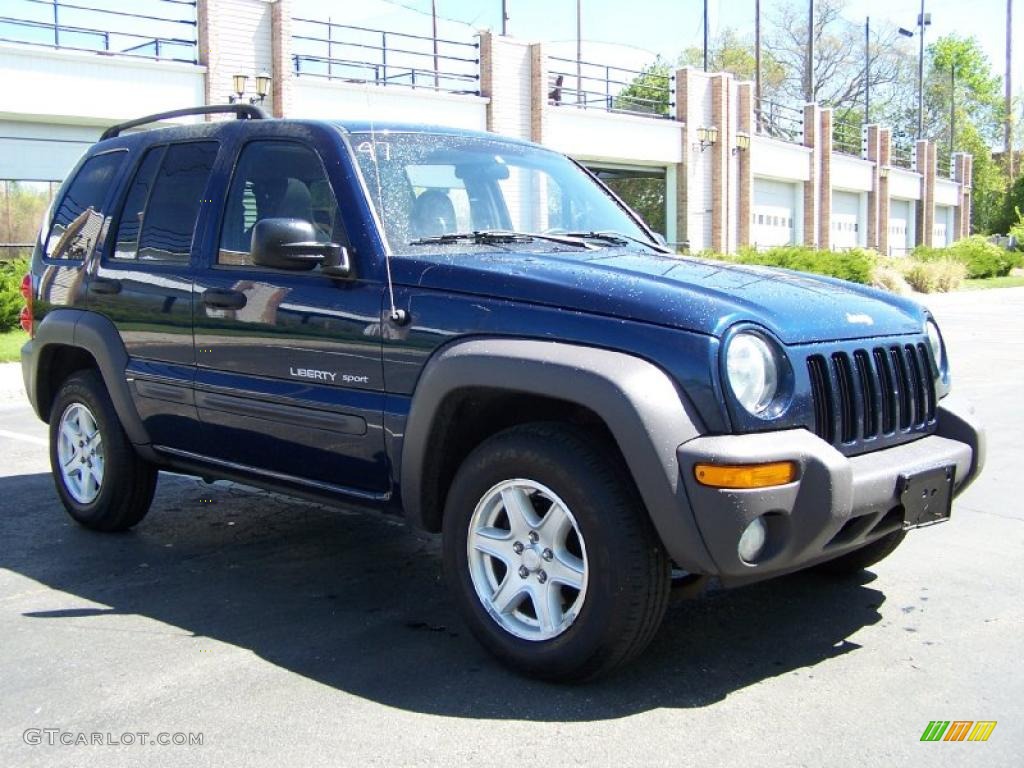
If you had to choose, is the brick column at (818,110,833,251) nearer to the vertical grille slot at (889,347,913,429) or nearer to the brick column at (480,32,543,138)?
the brick column at (480,32,543,138)

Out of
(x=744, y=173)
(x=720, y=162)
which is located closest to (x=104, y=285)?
(x=720, y=162)

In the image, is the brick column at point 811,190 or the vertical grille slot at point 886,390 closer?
the vertical grille slot at point 886,390

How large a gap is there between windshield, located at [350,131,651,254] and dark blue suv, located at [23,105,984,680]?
1 centimetres

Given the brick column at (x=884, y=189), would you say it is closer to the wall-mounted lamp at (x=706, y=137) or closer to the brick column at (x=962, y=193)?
the brick column at (x=962, y=193)

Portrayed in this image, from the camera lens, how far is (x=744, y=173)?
138ft

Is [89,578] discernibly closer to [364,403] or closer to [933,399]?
[364,403]

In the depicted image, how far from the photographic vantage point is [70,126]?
81.0ft

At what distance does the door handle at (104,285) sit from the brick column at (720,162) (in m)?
35.9

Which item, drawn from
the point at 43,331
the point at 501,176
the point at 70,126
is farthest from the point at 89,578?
the point at 70,126

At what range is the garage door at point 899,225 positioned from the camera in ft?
195

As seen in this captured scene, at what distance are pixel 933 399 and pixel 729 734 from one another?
164 centimetres

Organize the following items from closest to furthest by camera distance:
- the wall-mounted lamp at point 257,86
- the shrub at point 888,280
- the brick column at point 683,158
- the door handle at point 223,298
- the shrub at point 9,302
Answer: the door handle at point 223,298
the shrub at point 9,302
the wall-mounted lamp at point 257,86
the shrub at point 888,280
the brick column at point 683,158

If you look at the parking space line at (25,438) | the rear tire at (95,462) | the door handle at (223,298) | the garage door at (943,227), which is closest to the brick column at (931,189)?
the garage door at (943,227)

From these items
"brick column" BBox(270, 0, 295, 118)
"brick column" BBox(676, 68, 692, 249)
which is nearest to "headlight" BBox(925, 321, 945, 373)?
"brick column" BBox(270, 0, 295, 118)
